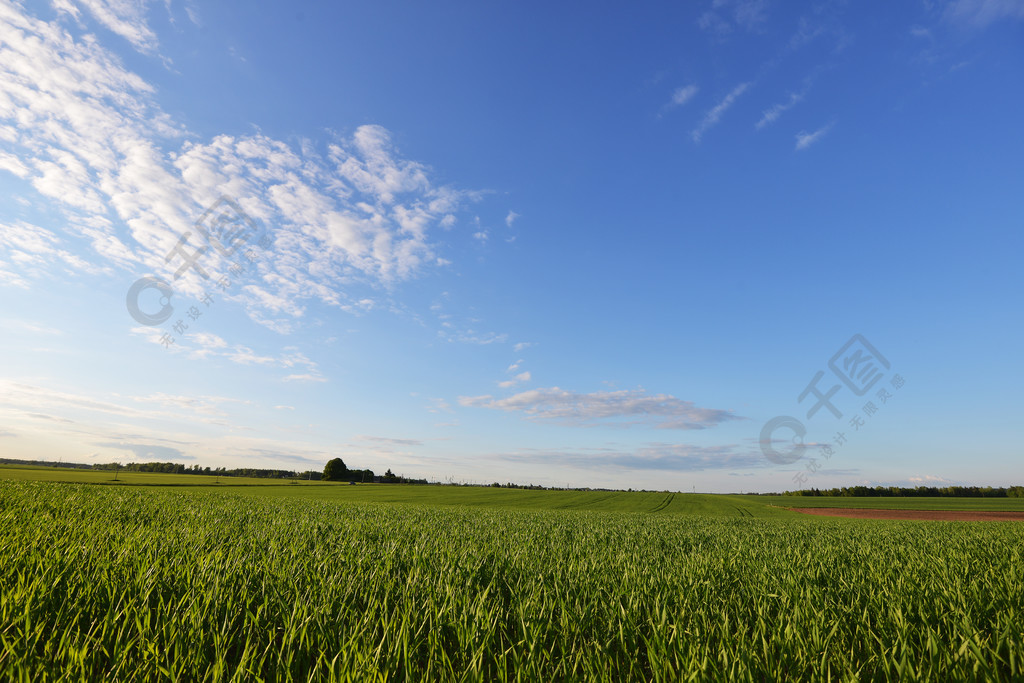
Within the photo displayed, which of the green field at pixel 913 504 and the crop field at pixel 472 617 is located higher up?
the crop field at pixel 472 617

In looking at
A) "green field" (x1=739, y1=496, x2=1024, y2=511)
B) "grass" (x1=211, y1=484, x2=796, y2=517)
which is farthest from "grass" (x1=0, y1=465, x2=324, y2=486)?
"green field" (x1=739, y1=496, x2=1024, y2=511)

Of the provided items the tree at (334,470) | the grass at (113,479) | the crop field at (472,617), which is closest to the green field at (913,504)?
the crop field at (472,617)

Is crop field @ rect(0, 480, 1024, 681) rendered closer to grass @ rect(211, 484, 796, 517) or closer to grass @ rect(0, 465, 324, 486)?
grass @ rect(211, 484, 796, 517)

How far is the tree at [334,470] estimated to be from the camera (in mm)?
131375

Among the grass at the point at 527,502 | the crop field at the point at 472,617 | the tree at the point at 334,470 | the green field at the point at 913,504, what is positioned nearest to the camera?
the crop field at the point at 472,617

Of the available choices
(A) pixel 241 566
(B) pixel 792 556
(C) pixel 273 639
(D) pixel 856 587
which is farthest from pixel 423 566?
(B) pixel 792 556

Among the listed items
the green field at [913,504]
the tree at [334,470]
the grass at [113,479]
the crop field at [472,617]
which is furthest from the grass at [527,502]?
the tree at [334,470]

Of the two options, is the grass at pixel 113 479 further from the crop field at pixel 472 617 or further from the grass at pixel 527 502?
the crop field at pixel 472 617

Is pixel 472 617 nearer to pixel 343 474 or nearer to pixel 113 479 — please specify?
pixel 113 479

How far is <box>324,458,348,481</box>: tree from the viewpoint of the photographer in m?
131

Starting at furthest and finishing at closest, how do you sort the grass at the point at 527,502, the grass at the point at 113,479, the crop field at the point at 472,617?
the grass at the point at 113,479 < the grass at the point at 527,502 < the crop field at the point at 472,617

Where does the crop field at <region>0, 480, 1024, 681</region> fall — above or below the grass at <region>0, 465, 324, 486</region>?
above

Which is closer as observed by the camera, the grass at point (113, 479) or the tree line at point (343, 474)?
the grass at point (113, 479)

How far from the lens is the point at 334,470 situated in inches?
5182
